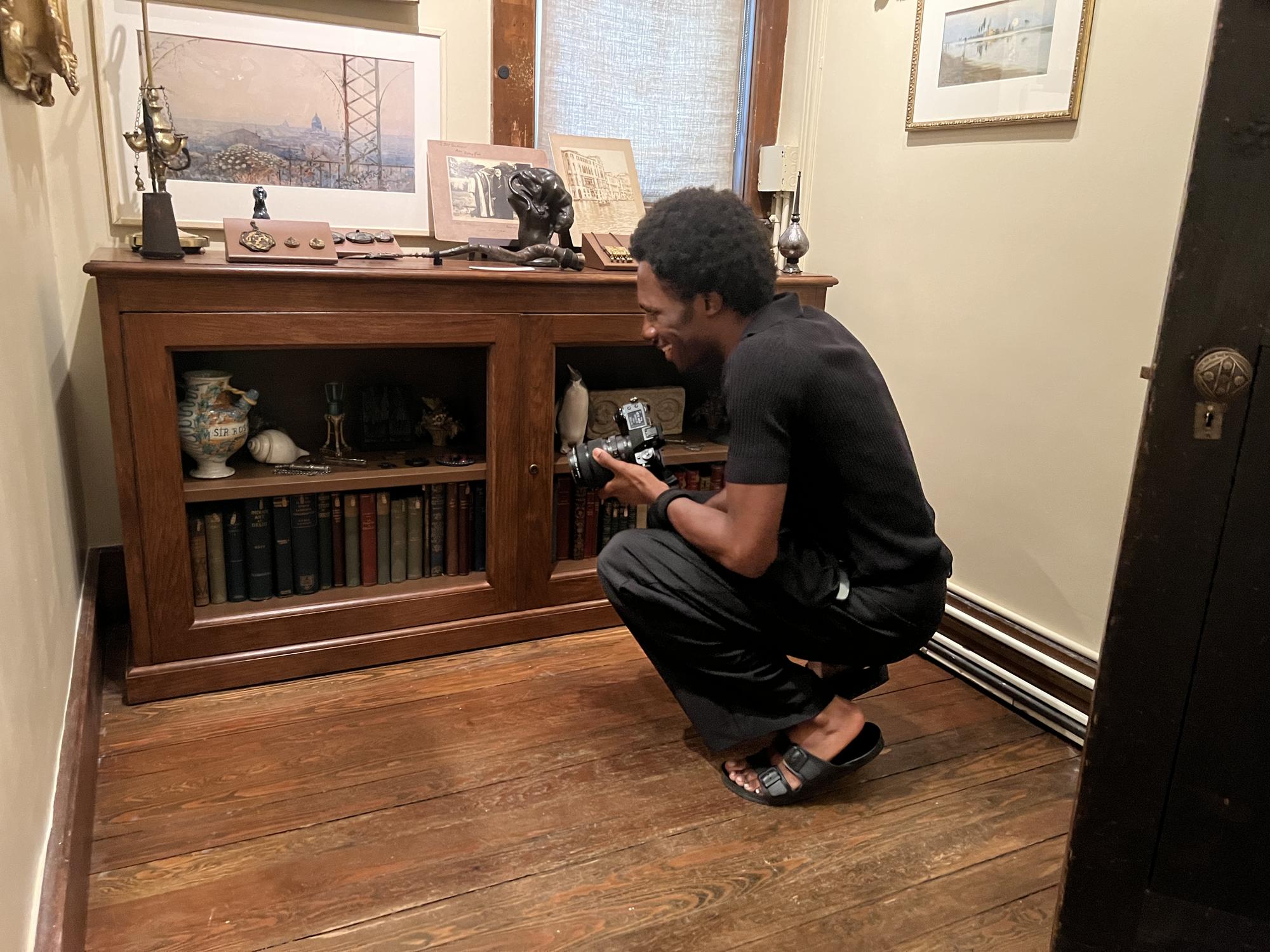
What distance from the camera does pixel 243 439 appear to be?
207cm

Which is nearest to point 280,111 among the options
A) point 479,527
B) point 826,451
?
point 479,527

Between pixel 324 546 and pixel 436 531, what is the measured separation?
26 centimetres

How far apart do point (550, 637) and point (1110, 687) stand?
1.43 metres

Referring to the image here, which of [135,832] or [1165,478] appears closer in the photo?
[1165,478]

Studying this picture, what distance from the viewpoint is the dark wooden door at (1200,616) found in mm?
998

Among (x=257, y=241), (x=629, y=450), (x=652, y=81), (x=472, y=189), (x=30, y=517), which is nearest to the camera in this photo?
(x=30, y=517)

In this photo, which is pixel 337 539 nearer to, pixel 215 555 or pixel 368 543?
pixel 368 543

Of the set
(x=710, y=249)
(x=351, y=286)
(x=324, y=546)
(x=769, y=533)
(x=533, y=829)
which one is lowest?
(x=533, y=829)

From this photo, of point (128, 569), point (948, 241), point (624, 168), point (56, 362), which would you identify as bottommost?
point (128, 569)

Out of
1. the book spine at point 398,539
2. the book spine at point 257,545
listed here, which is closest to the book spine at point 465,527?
the book spine at point 398,539

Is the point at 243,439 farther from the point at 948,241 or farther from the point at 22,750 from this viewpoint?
the point at 948,241

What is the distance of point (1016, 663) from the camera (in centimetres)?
213

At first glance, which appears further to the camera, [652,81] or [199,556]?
[652,81]

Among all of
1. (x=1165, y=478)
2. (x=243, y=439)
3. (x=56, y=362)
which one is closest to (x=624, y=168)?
(x=243, y=439)
